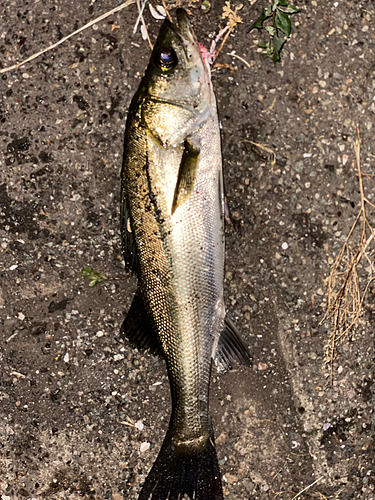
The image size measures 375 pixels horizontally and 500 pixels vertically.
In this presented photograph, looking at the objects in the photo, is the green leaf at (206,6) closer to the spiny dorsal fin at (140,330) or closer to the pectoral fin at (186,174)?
the pectoral fin at (186,174)

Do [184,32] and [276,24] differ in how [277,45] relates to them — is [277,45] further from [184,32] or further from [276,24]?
[184,32]

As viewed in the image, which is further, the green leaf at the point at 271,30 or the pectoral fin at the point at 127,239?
the green leaf at the point at 271,30

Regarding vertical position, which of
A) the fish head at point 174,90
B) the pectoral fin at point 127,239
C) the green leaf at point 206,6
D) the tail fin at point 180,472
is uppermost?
the green leaf at point 206,6

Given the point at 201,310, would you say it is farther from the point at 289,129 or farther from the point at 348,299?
the point at 289,129

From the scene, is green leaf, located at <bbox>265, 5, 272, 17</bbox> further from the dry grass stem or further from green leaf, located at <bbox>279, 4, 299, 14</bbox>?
the dry grass stem

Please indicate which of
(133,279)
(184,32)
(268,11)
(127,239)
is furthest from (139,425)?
(268,11)

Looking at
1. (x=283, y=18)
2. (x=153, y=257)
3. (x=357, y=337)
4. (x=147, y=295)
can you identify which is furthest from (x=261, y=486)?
(x=283, y=18)

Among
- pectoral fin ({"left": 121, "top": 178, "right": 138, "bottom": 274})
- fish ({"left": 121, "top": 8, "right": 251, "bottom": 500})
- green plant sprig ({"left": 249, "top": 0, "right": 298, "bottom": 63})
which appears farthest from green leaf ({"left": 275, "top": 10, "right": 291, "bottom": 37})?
pectoral fin ({"left": 121, "top": 178, "right": 138, "bottom": 274})

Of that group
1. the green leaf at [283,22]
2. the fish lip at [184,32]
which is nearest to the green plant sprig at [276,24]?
the green leaf at [283,22]
